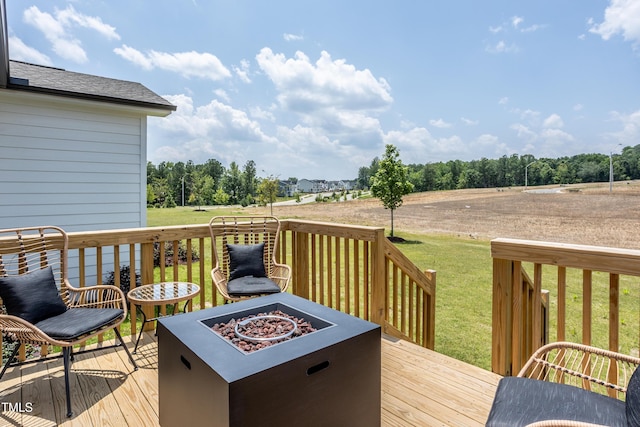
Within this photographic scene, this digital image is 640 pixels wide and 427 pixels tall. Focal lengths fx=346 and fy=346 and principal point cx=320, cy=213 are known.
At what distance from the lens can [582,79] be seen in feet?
31.5

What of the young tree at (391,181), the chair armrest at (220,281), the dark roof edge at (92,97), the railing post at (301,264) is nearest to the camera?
the chair armrest at (220,281)

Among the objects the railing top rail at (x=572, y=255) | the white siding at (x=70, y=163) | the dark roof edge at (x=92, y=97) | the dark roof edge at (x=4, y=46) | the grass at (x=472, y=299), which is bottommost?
the grass at (x=472, y=299)

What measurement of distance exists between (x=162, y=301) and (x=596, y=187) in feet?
32.3

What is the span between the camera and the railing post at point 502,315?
2.18 metres

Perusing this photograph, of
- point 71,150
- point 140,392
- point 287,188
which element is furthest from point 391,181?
point 140,392

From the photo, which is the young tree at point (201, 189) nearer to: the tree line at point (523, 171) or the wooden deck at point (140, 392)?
the tree line at point (523, 171)

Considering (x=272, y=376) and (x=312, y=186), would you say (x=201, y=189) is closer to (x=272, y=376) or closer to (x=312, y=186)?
(x=312, y=186)

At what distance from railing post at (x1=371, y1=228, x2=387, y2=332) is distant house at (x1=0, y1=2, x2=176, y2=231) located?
400 cm

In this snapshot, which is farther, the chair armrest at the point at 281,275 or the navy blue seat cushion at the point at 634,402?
the chair armrest at the point at 281,275

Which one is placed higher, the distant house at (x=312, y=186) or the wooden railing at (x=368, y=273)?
the distant house at (x=312, y=186)

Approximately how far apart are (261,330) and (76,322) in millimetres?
1365

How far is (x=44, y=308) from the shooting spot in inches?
90.5

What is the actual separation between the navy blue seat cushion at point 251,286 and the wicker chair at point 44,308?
89 centimetres

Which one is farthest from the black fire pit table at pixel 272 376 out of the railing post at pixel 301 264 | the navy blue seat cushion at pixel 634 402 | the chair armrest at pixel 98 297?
the railing post at pixel 301 264
